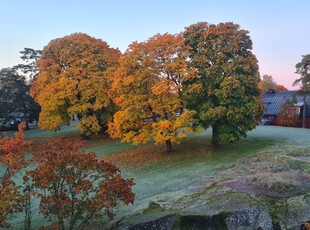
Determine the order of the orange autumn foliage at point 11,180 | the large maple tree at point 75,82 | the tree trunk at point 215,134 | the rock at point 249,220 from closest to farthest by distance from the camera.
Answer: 1. the orange autumn foliage at point 11,180
2. the rock at point 249,220
3. the tree trunk at point 215,134
4. the large maple tree at point 75,82

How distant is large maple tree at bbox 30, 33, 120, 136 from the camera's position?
28.9 metres

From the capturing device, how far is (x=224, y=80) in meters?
20.8

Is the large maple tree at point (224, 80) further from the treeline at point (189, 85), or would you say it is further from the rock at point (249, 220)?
the rock at point (249, 220)

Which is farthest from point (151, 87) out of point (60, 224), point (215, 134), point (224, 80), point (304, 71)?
point (304, 71)

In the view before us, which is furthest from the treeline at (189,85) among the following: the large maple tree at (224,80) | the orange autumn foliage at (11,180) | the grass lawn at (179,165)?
the orange autumn foliage at (11,180)

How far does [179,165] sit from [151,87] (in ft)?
19.5

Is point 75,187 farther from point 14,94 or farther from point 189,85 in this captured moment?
point 14,94

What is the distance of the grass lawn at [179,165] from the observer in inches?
508

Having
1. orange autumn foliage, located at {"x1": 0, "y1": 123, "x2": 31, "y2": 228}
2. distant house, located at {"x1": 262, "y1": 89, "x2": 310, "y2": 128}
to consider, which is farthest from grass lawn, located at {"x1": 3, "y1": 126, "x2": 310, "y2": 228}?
distant house, located at {"x1": 262, "y1": 89, "x2": 310, "y2": 128}

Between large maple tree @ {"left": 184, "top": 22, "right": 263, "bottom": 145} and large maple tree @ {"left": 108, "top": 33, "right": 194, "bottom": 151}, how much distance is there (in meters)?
1.11

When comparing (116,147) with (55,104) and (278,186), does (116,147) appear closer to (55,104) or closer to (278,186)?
(55,104)

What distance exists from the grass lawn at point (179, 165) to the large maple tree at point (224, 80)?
1.98 m

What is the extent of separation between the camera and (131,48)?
871 inches

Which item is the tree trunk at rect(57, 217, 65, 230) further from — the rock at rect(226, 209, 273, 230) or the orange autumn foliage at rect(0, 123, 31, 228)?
the rock at rect(226, 209, 273, 230)
